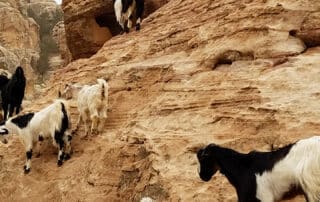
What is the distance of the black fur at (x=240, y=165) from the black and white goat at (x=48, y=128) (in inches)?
144

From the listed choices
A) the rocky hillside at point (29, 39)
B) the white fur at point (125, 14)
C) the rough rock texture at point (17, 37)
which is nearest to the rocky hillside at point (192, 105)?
the white fur at point (125, 14)

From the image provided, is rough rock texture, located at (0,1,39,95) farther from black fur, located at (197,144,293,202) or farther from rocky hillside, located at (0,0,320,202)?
black fur, located at (197,144,293,202)

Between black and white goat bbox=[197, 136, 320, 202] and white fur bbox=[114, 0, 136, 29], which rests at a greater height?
black and white goat bbox=[197, 136, 320, 202]

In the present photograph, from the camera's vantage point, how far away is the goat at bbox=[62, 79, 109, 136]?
10.8 m

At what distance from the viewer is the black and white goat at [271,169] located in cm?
626

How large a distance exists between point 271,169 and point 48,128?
17.0 ft

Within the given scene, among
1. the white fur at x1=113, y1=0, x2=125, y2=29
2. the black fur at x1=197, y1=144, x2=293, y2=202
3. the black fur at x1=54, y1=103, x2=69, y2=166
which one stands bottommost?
the black fur at x1=54, y1=103, x2=69, y2=166

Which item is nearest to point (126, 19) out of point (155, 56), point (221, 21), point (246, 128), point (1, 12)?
point (155, 56)

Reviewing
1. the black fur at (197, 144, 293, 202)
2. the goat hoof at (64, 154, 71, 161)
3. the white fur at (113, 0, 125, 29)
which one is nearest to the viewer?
the black fur at (197, 144, 293, 202)

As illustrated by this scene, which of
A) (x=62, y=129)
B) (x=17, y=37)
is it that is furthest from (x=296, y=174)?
(x=17, y=37)

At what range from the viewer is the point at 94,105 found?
10.9 meters

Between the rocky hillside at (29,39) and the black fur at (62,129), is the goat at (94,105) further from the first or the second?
the rocky hillside at (29,39)

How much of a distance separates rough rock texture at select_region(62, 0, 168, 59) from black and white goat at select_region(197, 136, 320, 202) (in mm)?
10646

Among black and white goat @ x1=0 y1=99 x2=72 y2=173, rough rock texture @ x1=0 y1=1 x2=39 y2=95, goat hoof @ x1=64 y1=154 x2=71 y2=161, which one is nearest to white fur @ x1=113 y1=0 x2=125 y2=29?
black and white goat @ x1=0 y1=99 x2=72 y2=173
